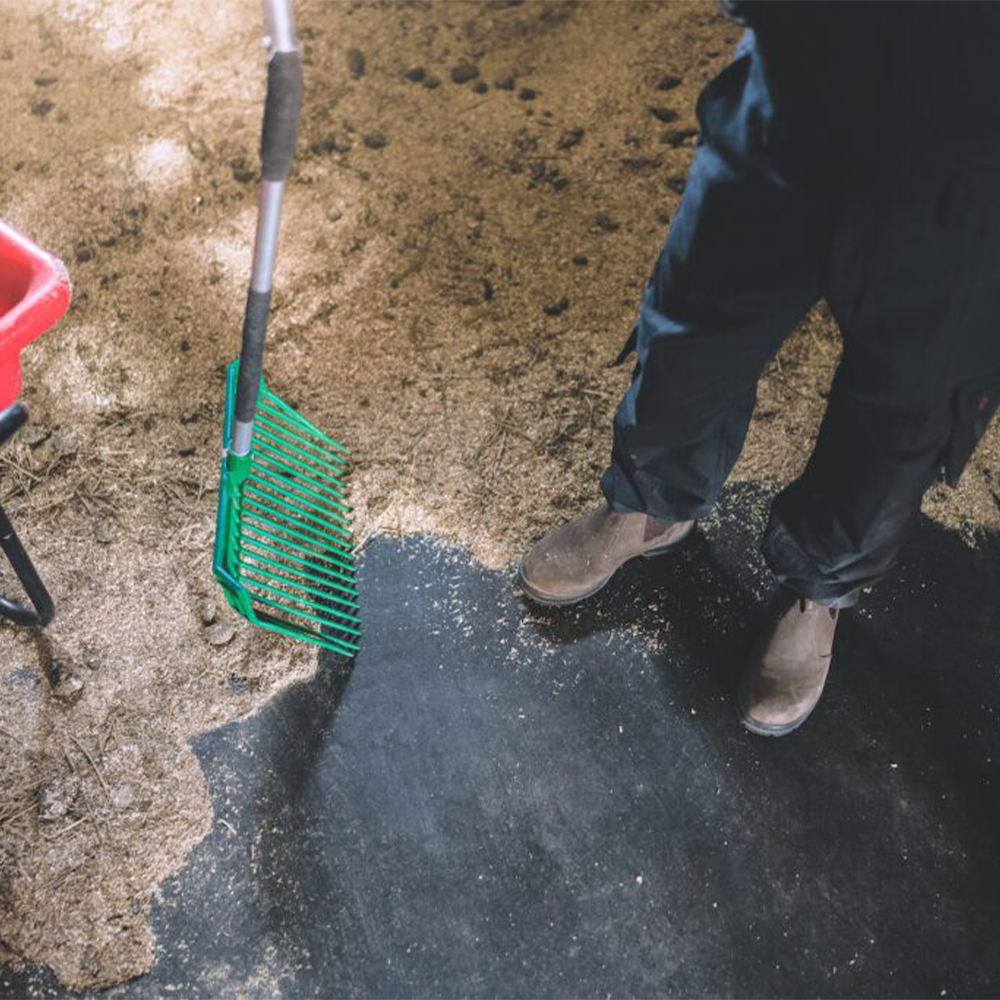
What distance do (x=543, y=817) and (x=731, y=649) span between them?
0.48 metres

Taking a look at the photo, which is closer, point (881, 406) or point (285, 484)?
point (881, 406)

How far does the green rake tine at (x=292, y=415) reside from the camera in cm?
182

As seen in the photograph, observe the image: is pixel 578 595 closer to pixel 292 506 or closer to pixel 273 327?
pixel 292 506

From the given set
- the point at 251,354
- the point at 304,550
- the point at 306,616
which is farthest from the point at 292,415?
the point at 251,354

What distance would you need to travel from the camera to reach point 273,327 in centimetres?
226

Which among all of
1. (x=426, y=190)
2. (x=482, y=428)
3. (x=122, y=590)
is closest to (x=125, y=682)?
(x=122, y=590)

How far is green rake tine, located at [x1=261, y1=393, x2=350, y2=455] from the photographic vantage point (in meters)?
1.82

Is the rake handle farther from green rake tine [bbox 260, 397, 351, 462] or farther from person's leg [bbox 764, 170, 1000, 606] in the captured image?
person's leg [bbox 764, 170, 1000, 606]

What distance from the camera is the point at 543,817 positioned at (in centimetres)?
167

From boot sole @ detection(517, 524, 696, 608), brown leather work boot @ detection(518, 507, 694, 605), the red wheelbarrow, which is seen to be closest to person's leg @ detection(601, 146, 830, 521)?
brown leather work boot @ detection(518, 507, 694, 605)

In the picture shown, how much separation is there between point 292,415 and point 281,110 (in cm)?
88

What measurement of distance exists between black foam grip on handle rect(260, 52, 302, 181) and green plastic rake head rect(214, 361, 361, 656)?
595 millimetres

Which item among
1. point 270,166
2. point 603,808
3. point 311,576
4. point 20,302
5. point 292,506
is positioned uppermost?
point 270,166

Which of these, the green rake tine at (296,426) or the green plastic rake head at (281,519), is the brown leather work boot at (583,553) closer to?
the green plastic rake head at (281,519)
